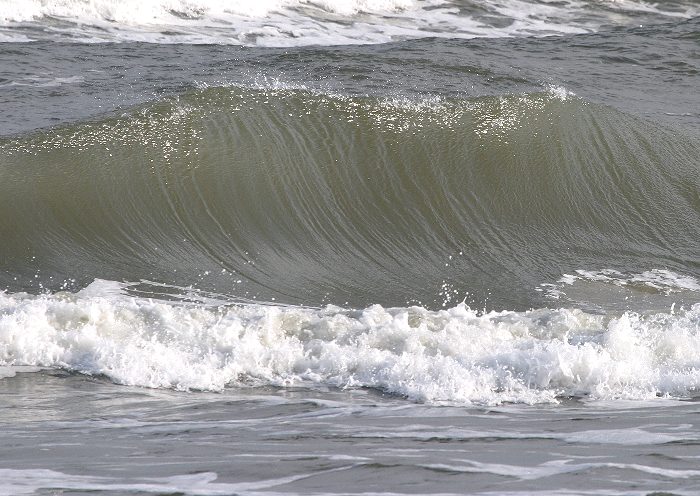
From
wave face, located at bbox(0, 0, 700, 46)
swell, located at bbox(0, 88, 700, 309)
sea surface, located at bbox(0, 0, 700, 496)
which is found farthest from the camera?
wave face, located at bbox(0, 0, 700, 46)

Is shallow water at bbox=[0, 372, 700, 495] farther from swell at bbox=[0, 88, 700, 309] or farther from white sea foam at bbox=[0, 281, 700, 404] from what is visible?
swell at bbox=[0, 88, 700, 309]

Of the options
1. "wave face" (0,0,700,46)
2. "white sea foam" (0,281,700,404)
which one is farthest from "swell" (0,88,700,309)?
"wave face" (0,0,700,46)

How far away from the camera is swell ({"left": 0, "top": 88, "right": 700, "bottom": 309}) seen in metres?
8.32

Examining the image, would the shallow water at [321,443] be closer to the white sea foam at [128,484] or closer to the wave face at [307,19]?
the white sea foam at [128,484]

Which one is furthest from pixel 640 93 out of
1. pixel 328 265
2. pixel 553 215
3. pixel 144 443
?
pixel 144 443

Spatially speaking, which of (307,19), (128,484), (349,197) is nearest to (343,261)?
(349,197)

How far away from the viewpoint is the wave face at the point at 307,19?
15734 mm

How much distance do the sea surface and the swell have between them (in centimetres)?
3

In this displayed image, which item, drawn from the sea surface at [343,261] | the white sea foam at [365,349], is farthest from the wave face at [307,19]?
the white sea foam at [365,349]

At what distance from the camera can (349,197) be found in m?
9.85

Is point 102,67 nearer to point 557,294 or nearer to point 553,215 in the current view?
point 553,215

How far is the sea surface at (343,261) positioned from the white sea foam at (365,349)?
2cm

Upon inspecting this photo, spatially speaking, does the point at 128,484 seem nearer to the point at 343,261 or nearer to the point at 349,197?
the point at 343,261

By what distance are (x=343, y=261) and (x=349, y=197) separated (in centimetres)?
126
